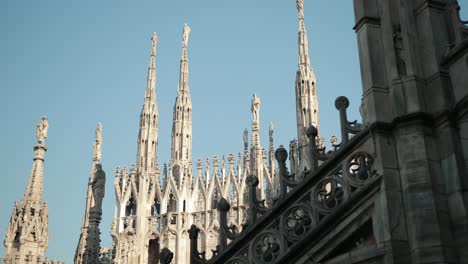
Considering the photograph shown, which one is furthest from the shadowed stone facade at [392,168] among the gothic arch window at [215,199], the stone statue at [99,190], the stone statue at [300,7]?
the stone statue at [300,7]

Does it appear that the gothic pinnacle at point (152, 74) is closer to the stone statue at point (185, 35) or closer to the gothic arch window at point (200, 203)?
the stone statue at point (185, 35)

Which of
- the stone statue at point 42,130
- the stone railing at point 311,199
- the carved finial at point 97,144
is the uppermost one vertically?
the carved finial at point 97,144

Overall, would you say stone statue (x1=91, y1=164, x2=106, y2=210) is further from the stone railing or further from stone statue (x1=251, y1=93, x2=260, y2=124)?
stone statue (x1=251, y1=93, x2=260, y2=124)

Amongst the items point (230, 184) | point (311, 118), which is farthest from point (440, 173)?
point (230, 184)

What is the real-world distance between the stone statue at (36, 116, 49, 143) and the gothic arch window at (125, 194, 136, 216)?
833 centimetres

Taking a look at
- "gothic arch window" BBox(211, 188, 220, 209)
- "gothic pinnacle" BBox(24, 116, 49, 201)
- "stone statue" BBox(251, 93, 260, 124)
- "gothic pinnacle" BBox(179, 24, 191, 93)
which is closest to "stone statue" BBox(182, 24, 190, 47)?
"gothic pinnacle" BBox(179, 24, 191, 93)

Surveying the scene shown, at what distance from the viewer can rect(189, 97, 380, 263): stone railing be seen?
21.8ft

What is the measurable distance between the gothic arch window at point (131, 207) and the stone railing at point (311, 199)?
21.7 metres

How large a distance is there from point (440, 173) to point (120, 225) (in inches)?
929

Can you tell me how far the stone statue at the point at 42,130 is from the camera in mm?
21172

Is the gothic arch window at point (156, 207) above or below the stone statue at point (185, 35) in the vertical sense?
below

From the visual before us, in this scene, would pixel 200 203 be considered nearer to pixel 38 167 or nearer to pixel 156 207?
pixel 156 207

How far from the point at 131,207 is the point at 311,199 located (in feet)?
75.7

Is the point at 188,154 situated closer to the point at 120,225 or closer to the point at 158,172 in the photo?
the point at 158,172
